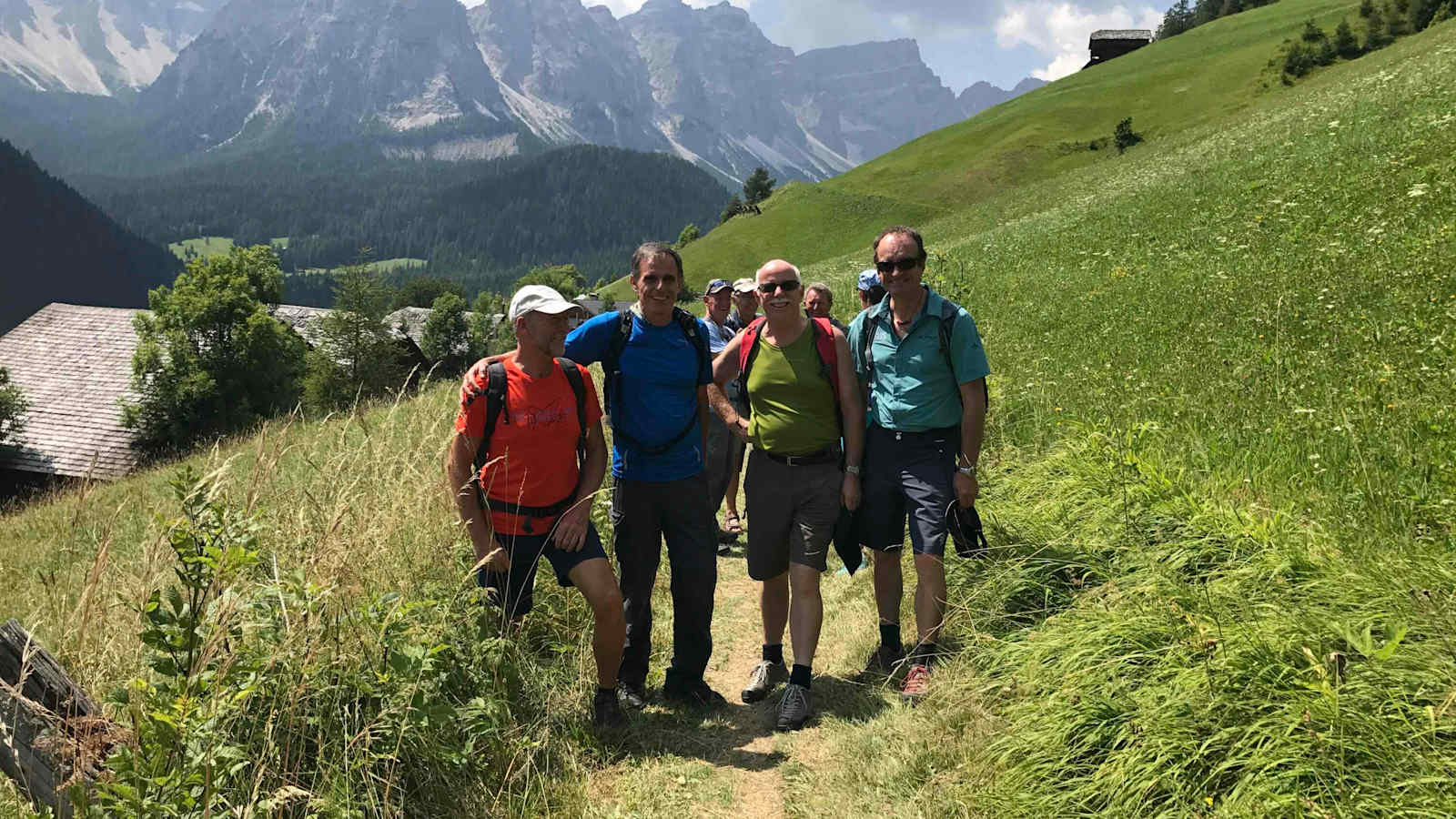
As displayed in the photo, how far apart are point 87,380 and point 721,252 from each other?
4015 centimetres

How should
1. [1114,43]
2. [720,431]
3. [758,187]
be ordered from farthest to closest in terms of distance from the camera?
[758,187]
[1114,43]
[720,431]

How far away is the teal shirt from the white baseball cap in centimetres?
184

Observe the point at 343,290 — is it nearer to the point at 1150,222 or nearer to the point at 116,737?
the point at 1150,222

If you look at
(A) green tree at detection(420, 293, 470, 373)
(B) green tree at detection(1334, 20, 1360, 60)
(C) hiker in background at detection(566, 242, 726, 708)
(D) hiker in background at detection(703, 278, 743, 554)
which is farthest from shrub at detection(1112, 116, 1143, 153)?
(A) green tree at detection(420, 293, 470, 373)

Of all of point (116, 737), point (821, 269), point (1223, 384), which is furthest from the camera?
point (821, 269)

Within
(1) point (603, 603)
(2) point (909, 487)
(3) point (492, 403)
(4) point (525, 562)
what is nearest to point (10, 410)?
(4) point (525, 562)

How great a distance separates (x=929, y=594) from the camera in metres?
4.47

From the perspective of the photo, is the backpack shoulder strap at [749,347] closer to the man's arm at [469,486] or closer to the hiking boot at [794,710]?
the man's arm at [469,486]

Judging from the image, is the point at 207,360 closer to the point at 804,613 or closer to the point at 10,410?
the point at 10,410

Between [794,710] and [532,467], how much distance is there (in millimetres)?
1964

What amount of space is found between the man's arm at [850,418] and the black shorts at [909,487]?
10cm

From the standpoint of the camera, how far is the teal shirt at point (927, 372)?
4398 mm

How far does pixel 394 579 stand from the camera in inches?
A: 184

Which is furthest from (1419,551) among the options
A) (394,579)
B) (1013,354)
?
(1013,354)
